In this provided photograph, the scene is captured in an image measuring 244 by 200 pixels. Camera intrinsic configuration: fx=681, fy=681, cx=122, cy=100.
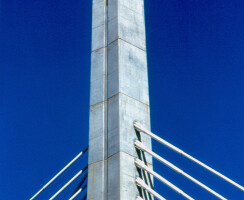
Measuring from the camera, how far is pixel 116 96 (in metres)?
15.6

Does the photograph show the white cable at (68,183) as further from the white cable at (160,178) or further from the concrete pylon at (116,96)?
the white cable at (160,178)

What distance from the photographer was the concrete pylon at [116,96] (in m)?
14.8

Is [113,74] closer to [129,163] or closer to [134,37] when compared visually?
[134,37]

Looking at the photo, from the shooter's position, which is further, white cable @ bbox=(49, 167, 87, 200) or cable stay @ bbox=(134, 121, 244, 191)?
white cable @ bbox=(49, 167, 87, 200)

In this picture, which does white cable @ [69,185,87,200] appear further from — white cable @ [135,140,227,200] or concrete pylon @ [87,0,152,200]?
white cable @ [135,140,227,200]

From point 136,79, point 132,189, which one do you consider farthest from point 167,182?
point 136,79

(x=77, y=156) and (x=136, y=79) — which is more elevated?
(x=136, y=79)

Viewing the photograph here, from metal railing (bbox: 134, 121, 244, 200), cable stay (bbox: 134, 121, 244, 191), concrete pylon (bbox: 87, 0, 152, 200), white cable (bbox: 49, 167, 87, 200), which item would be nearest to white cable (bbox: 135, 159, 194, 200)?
metal railing (bbox: 134, 121, 244, 200)

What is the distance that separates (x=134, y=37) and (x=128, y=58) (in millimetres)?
758

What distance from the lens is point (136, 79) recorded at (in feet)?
53.3

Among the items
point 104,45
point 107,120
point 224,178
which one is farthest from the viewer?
point 104,45

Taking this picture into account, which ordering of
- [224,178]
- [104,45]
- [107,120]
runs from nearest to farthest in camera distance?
1. [224,178]
2. [107,120]
3. [104,45]

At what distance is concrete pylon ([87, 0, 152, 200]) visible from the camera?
14758mm

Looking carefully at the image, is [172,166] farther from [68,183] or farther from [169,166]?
[68,183]
